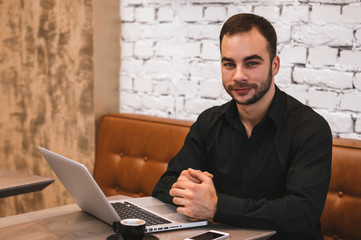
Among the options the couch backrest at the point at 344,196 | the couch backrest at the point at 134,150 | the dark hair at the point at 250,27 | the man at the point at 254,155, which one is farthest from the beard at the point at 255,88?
the couch backrest at the point at 134,150

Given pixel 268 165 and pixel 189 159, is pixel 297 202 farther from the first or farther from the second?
pixel 189 159

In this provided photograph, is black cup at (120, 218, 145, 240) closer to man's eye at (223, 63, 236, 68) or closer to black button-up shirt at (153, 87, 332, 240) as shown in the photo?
black button-up shirt at (153, 87, 332, 240)

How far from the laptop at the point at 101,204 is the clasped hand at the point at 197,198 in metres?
0.03

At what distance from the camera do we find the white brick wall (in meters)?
1.97

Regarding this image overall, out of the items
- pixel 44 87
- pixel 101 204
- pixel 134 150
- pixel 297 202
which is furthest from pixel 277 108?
pixel 44 87

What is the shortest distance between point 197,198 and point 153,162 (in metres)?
0.97

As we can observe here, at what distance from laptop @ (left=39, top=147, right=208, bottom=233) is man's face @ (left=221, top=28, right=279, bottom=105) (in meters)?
0.45

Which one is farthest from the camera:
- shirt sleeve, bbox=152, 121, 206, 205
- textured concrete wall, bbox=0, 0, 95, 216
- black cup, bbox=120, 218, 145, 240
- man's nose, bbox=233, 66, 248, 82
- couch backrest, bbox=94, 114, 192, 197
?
textured concrete wall, bbox=0, 0, 95, 216

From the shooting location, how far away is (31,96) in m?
3.00

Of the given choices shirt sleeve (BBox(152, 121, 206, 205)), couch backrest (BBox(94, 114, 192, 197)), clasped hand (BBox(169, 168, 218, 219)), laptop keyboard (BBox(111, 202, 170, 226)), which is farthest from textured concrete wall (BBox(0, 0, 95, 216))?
clasped hand (BBox(169, 168, 218, 219))

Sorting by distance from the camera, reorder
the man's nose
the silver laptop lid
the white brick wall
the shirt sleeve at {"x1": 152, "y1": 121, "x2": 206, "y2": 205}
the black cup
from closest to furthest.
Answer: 1. the black cup
2. the silver laptop lid
3. the man's nose
4. the shirt sleeve at {"x1": 152, "y1": 121, "x2": 206, "y2": 205}
5. the white brick wall

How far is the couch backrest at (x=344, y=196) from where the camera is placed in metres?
1.72

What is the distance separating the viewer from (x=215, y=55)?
235cm

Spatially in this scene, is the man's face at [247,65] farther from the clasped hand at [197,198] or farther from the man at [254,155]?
the clasped hand at [197,198]
